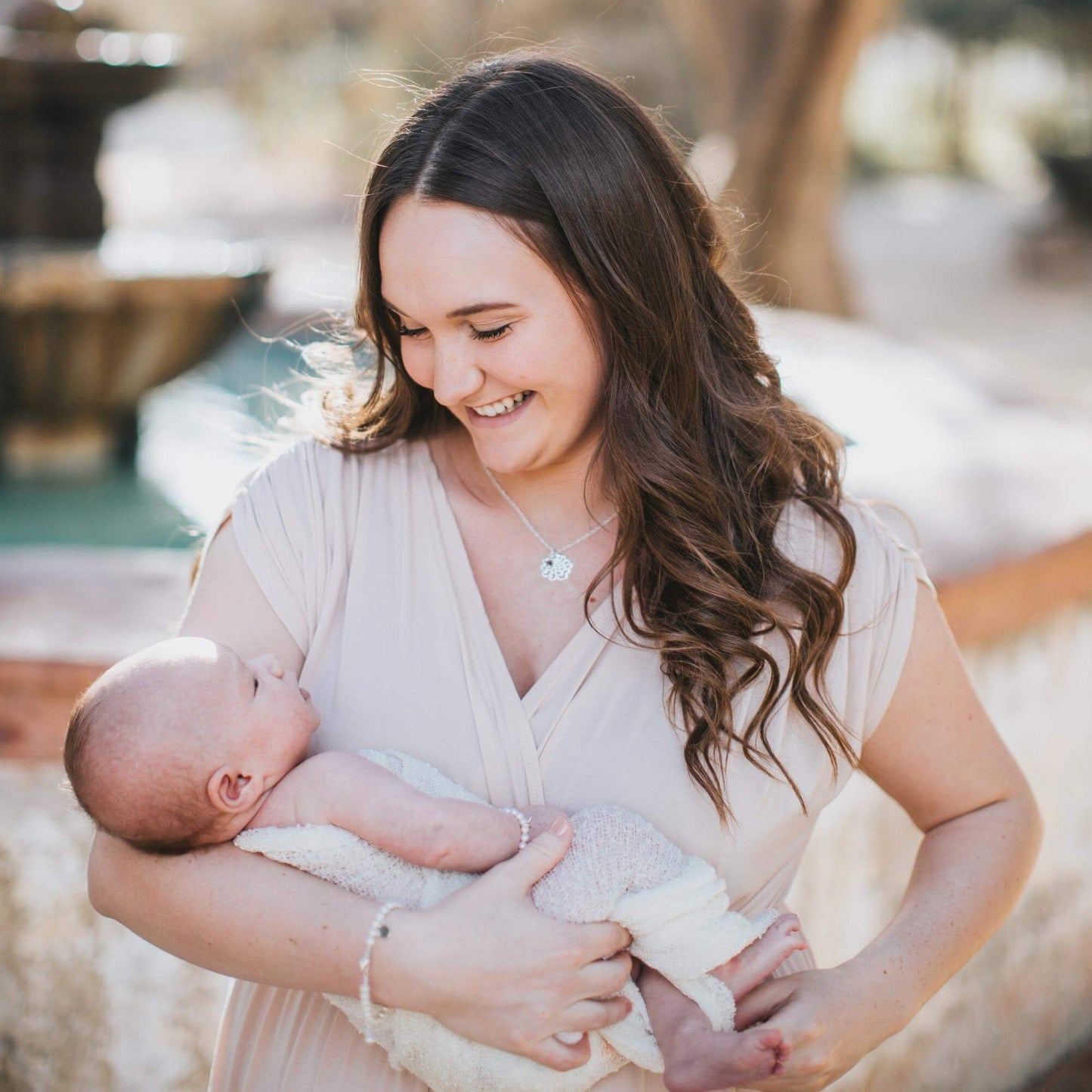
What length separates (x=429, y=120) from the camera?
6.86 feet

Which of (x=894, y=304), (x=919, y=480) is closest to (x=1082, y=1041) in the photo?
(x=919, y=480)

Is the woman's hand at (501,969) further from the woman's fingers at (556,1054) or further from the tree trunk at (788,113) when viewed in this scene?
the tree trunk at (788,113)

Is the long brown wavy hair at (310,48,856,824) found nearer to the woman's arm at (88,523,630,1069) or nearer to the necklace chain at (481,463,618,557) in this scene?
the necklace chain at (481,463,618,557)

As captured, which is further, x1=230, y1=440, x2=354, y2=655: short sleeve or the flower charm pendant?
the flower charm pendant

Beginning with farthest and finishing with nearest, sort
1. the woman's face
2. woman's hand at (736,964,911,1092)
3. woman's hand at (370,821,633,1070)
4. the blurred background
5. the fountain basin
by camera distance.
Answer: the fountain basin, the blurred background, the woman's face, woman's hand at (736,964,911,1092), woman's hand at (370,821,633,1070)

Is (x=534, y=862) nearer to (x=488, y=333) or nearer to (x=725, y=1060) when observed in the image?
(x=725, y=1060)

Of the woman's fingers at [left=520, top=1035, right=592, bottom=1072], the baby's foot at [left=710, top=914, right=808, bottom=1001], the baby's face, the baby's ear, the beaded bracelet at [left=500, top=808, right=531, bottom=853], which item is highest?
the baby's face

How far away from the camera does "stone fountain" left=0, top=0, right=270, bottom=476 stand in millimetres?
5070

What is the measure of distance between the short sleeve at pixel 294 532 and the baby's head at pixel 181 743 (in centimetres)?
15

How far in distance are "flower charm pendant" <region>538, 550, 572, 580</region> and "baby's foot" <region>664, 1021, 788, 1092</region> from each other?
2.70ft

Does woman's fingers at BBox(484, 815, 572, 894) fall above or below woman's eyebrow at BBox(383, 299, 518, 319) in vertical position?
below

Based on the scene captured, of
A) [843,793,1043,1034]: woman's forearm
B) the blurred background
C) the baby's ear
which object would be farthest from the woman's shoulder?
the baby's ear

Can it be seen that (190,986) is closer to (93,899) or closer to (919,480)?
(93,899)

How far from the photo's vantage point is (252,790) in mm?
1956
